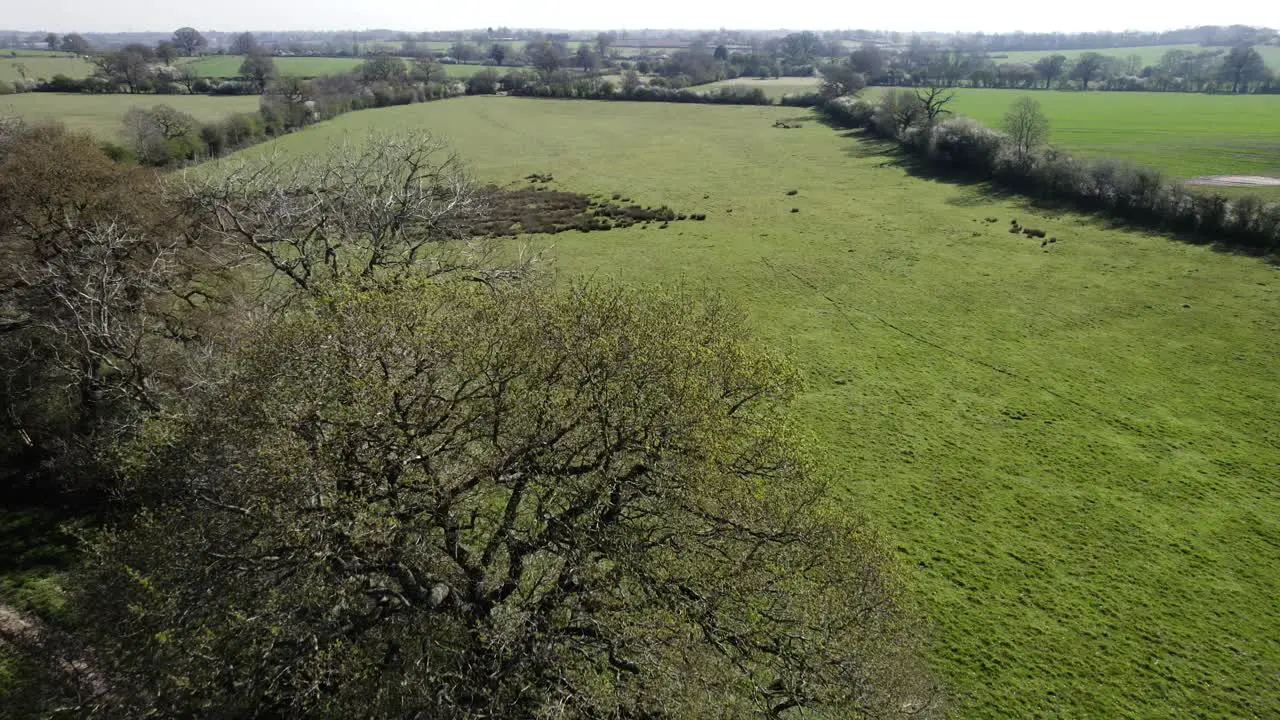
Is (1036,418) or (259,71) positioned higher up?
(259,71)

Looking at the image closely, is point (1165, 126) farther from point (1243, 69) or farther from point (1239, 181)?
point (1243, 69)

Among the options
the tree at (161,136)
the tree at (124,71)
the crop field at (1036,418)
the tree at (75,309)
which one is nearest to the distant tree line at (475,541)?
the tree at (75,309)

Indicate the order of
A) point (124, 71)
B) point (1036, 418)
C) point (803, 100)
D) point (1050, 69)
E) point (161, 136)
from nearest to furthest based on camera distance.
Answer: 1. point (1036, 418)
2. point (161, 136)
3. point (124, 71)
4. point (803, 100)
5. point (1050, 69)

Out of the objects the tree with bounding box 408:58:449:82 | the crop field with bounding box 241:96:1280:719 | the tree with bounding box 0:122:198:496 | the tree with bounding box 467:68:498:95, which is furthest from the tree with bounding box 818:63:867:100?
the tree with bounding box 0:122:198:496

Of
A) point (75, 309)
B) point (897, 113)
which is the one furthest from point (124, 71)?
point (897, 113)

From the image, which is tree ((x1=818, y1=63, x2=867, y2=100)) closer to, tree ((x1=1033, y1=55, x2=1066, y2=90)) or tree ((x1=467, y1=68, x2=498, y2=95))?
tree ((x1=1033, y1=55, x2=1066, y2=90))

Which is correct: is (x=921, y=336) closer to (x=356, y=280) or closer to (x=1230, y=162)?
(x=356, y=280)
